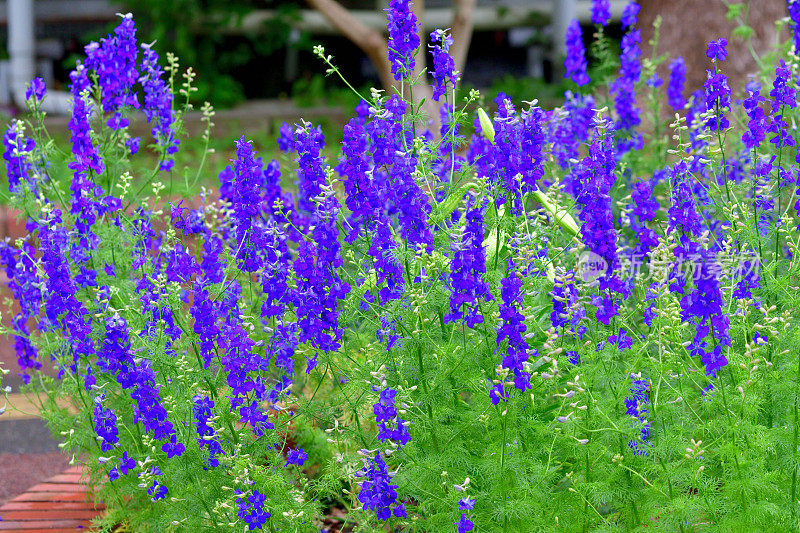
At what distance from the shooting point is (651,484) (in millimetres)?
2490

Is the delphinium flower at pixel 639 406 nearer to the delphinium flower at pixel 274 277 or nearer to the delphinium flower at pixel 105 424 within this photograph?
the delphinium flower at pixel 274 277

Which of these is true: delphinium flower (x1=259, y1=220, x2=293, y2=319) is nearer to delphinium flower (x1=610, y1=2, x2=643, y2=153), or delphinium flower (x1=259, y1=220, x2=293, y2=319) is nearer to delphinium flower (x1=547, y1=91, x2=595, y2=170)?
delphinium flower (x1=547, y1=91, x2=595, y2=170)

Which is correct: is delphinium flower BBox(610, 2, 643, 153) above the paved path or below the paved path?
above

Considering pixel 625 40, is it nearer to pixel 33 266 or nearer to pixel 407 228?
pixel 407 228

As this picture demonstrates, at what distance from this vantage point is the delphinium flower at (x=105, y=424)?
3059 millimetres

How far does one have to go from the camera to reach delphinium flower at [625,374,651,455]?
2611 millimetres

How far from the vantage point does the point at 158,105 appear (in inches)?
149

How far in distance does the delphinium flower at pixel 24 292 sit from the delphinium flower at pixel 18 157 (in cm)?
24

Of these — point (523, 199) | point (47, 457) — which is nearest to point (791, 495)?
point (523, 199)

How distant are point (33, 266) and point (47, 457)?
184 centimetres

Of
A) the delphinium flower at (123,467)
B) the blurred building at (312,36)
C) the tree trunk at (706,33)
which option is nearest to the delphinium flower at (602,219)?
the delphinium flower at (123,467)

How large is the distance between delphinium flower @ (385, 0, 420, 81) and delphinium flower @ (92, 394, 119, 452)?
Answer: 1338 millimetres


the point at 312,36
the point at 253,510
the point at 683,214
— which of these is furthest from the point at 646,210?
the point at 312,36

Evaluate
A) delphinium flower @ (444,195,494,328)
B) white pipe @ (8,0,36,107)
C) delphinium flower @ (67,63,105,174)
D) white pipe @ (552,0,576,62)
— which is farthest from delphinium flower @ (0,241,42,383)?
white pipe @ (552,0,576,62)
